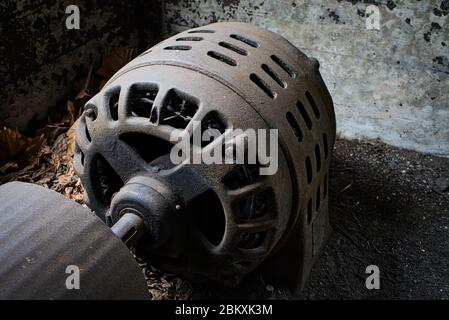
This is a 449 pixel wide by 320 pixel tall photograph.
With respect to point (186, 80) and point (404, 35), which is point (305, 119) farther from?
point (404, 35)

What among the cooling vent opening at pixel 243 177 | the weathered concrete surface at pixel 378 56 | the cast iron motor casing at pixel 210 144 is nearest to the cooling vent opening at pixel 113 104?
the cast iron motor casing at pixel 210 144

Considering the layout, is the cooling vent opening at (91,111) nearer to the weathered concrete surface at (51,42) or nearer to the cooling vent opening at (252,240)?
the cooling vent opening at (252,240)

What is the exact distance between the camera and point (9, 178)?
2508mm

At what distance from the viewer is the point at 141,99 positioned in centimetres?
183

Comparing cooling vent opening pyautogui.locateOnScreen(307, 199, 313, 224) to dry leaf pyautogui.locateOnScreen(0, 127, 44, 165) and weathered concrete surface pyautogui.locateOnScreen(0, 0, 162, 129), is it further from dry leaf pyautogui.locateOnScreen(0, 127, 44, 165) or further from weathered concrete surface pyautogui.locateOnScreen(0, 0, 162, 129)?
weathered concrete surface pyautogui.locateOnScreen(0, 0, 162, 129)

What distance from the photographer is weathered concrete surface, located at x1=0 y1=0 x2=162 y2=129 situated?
8.44ft

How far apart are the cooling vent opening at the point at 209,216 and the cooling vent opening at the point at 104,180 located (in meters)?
0.29

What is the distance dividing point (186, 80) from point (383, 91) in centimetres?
118

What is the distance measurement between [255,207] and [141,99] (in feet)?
1.48

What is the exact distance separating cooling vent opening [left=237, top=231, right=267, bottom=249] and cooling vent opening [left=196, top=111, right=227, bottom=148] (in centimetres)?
31

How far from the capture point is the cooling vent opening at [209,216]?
1.88 metres

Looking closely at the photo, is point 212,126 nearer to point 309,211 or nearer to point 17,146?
point 309,211
